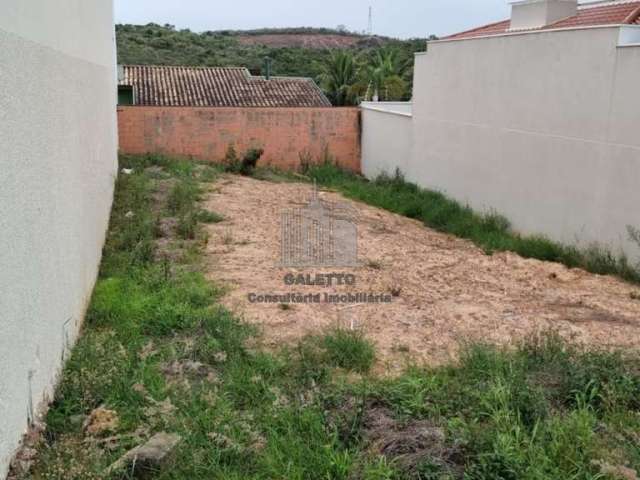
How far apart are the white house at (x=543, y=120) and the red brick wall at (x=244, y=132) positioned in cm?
398

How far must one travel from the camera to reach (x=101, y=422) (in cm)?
348

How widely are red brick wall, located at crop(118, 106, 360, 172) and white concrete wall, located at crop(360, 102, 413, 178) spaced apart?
60cm

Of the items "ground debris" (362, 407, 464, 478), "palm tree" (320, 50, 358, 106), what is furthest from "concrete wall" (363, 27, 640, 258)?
"palm tree" (320, 50, 358, 106)

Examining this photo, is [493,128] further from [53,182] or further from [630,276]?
[53,182]

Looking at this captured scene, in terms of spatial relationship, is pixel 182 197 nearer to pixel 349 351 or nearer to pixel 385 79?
pixel 349 351

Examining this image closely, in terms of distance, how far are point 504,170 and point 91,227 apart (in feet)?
25.1

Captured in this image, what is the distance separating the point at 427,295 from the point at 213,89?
22039mm

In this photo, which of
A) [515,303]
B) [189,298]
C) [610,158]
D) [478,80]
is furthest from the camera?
[478,80]

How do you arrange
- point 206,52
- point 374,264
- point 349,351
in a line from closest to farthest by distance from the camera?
point 349,351, point 374,264, point 206,52

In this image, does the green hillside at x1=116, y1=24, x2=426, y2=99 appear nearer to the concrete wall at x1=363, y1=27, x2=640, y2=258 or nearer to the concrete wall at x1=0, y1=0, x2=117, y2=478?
the concrete wall at x1=363, y1=27, x2=640, y2=258

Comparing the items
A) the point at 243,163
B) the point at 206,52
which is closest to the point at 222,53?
the point at 206,52

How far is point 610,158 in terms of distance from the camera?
8.41 metres

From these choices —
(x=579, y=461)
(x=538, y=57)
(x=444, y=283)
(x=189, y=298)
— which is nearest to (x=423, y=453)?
(x=579, y=461)

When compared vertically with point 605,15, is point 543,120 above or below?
below
